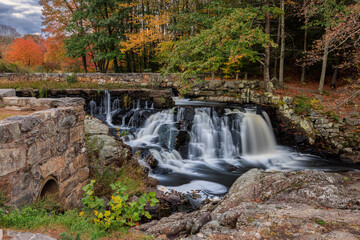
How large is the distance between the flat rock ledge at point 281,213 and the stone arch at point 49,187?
1844 millimetres

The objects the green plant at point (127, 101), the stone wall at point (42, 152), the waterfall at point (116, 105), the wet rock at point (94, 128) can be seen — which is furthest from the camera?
the waterfall at point (116, 105)

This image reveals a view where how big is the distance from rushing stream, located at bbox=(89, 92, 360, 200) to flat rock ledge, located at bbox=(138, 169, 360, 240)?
227 cm

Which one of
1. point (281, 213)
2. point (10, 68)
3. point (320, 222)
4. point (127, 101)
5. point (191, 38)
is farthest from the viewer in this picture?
point (10, 68)

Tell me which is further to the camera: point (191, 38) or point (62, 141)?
point (191, 38)

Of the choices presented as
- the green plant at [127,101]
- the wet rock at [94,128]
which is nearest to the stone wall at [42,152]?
the wet rock at [94,128]

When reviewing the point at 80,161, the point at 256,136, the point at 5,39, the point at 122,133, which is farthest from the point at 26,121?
the point at 5,39

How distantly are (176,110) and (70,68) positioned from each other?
20.0m

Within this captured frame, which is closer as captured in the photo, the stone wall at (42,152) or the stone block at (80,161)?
the stone wall at (42,152)

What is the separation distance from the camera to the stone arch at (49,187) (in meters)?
4.04

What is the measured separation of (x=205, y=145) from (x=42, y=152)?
7225 millimetres

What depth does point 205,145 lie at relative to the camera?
10.2 meters

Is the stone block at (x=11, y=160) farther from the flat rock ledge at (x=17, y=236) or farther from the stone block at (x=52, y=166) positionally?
Result: the flat rock ledge at (x=17, y=236)

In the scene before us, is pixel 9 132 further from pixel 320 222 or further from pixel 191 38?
pixel 191 38

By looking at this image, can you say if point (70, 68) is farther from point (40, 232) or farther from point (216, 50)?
point (40, 232)
